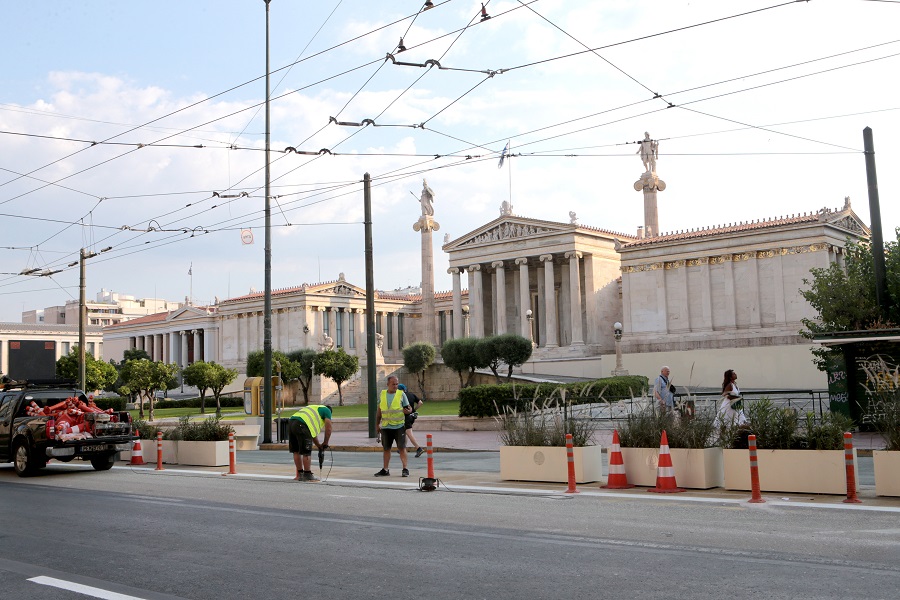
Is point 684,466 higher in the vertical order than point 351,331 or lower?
lower

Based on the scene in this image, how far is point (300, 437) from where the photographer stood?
1428 cm

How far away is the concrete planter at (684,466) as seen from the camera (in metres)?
12.5

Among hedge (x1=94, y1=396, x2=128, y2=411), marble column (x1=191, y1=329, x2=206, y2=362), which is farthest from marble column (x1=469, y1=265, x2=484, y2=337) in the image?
marble column (x1=191, y1=329, x2=206, y2=362)

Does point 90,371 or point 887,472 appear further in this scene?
point 90,371

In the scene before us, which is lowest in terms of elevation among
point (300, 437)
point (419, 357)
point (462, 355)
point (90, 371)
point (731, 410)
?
point (300, 437)

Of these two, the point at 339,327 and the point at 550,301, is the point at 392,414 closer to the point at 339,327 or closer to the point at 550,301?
the point at 550,301

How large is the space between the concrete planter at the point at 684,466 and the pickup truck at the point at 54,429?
1058 centimetres

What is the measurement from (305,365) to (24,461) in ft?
138

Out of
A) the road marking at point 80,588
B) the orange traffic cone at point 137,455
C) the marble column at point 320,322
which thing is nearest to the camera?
the road marking at point 80,588

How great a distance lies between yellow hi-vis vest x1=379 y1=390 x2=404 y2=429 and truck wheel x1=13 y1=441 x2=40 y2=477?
7331 mm

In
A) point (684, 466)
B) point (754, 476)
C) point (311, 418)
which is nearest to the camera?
point (754, 476)

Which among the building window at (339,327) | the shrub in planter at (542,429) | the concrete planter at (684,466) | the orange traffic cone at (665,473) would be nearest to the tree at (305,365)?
the building window at (339,327)

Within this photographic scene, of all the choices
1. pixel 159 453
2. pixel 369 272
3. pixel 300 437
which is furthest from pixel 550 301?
pixel 300 437

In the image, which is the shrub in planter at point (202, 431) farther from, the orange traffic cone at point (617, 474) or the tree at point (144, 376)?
the tree at point (144, 376)
